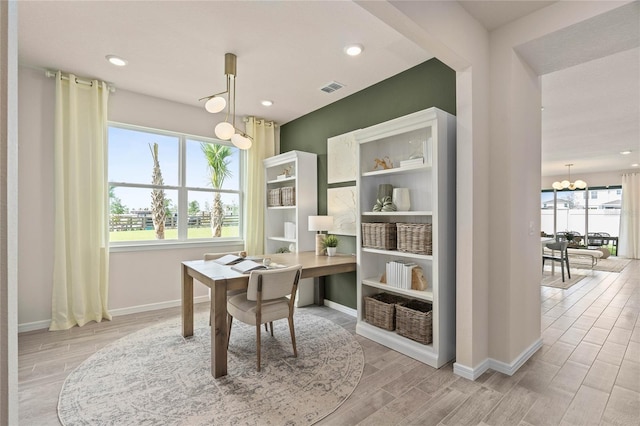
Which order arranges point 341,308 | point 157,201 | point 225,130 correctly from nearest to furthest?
point 225,130 → point 341,308 → point 157,201

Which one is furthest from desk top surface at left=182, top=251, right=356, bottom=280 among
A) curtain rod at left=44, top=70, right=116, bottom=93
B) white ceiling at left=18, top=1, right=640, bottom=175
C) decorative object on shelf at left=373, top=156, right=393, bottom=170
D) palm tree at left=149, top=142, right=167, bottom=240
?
curtain rod at left=44, top=70, right=116, bottom=93

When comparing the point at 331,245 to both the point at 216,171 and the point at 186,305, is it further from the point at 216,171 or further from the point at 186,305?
the point at 216,171

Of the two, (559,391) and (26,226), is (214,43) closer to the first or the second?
(26,226)

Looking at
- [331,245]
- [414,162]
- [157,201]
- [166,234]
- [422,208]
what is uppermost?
[414,162]

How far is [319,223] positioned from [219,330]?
1773 millimetres

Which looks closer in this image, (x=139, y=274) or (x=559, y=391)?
(x=559, y=391)

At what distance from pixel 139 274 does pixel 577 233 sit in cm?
1212

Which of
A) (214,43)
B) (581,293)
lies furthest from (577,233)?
(214,43)

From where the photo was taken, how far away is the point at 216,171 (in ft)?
15.1

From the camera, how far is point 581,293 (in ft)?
15.8

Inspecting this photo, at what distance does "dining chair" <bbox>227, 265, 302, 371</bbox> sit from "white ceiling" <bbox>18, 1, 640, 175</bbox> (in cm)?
196

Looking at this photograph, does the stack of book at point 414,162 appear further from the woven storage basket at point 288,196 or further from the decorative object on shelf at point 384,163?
the woven storage basket at point 288,196

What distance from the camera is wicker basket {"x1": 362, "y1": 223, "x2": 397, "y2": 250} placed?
2953mm

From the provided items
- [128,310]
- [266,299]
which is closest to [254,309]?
[266,299]
